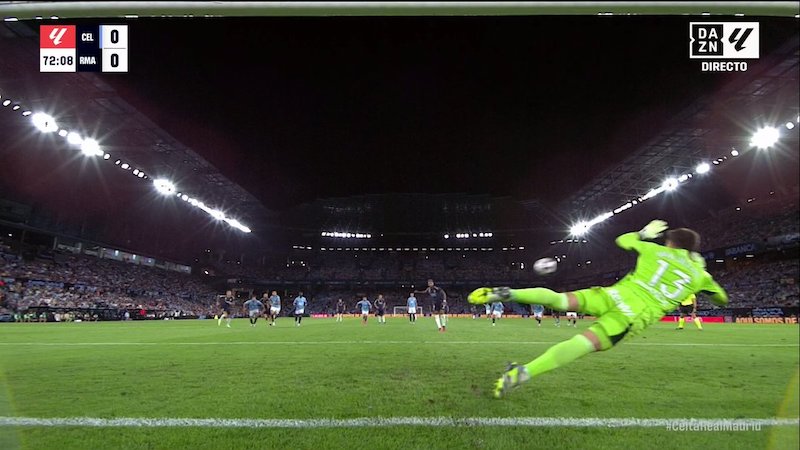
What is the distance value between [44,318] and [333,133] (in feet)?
63.6

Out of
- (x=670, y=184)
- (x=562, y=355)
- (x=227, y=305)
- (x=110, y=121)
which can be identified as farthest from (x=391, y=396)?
(x=110, y=121)

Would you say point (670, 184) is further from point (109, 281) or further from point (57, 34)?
point (109, 281)

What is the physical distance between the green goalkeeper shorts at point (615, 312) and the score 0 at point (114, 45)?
4.86m

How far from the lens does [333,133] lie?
610cm

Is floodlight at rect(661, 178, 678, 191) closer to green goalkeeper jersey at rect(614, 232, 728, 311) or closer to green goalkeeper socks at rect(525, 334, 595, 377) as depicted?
green goalkeeper jersey at rect(614, 232, 728, 311)

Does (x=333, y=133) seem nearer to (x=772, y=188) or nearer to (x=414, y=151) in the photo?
(x=414, y=151)

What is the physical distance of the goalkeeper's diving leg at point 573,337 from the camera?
10.9 feet

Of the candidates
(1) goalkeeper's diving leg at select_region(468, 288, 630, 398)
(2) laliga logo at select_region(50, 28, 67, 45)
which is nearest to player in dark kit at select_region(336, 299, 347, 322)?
(1) goalkeeper's diving leg at select_region(468, 288, 630, 398)

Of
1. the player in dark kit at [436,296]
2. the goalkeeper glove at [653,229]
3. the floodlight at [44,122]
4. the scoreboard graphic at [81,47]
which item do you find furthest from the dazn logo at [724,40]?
the floodlight at [44,122]

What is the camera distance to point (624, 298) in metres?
3.45

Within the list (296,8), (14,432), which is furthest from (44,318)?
(296,8)

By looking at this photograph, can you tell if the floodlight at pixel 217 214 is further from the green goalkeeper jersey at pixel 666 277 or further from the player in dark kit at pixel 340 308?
the green goalkeeper jersey at pixel 666 277

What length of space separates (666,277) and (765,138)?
118 inches

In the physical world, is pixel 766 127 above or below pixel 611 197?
above
